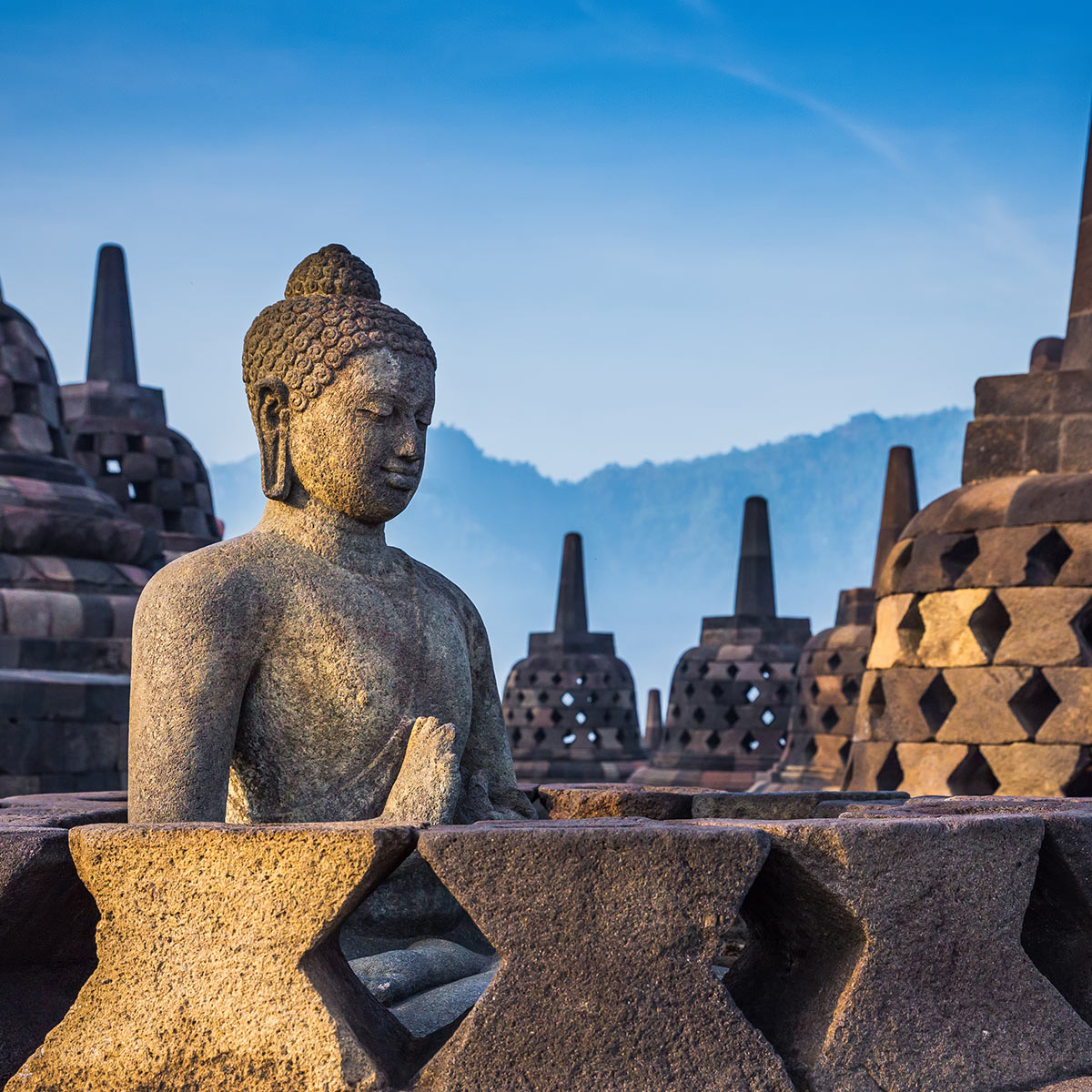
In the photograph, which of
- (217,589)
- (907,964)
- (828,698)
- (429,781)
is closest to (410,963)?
(429,781)

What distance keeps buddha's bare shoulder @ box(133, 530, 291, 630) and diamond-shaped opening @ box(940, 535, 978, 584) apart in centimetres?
423

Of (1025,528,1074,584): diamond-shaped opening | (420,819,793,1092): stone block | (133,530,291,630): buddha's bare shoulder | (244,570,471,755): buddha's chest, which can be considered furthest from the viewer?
(1025,528,1074,584): diamond-shaped opening

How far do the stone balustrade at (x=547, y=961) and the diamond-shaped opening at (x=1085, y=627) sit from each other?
3.72m

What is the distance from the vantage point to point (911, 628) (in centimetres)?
691

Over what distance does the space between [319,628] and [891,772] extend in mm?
4364

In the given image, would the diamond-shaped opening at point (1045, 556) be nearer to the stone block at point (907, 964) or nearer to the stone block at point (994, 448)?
the stone block at point (994, 448)

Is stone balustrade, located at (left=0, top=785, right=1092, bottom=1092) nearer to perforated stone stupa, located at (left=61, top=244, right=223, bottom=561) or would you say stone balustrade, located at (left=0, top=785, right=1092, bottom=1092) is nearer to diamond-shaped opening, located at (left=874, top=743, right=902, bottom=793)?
diamond-shaped opening, located at (left=874, top=743, right=902, bottom=793)

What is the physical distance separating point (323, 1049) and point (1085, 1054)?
4.68ft

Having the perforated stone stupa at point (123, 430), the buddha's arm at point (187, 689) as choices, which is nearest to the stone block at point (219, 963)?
the buddha's arm at point (187, 689)

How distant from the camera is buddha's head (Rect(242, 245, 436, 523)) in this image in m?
3.29

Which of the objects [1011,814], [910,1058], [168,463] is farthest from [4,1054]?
[168,463]

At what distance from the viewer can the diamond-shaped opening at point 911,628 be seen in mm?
6875

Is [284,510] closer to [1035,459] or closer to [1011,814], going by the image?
[1011,814]

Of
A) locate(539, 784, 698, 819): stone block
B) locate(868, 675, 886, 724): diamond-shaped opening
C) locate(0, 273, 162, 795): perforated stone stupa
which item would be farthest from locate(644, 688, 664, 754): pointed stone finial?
locate(539, 784, 698, 819): stone block
